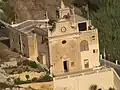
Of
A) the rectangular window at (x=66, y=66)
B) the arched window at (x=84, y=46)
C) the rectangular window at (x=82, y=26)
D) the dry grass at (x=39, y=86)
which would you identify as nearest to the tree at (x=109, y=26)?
the rectangular window at (x=82, y=26)

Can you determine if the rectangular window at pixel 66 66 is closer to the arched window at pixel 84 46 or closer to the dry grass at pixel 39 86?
the arched window at pixel 84 46

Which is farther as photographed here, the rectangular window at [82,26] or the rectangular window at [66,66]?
the rectangular window at [82,26]

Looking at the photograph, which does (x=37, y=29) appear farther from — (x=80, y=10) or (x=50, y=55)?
(x=80, y=10)

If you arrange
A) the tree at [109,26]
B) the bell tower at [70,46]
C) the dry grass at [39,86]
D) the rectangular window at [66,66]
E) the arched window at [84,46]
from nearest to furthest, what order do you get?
the dry grass at [39,86], the bell tower at [70,46], the rectangular window at [66,66], the arched window at [84,46], the tree at [109,26]

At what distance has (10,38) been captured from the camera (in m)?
47.7

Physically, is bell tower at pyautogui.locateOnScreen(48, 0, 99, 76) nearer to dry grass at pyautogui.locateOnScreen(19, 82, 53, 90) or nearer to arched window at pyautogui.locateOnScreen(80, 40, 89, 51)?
arched window at pyautogui.locateOnScreen(80, 40, 89, 51)

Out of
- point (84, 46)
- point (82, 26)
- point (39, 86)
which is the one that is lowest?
point (39, 86)

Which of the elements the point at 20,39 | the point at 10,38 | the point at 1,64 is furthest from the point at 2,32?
the point at 1,64

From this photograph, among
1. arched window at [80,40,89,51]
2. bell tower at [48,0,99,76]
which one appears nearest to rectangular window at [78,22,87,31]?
bell tower at [48,0,99,76]

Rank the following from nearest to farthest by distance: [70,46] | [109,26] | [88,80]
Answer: [88,80] < [70,46] < [109,26]

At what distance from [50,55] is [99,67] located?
4.98 metres

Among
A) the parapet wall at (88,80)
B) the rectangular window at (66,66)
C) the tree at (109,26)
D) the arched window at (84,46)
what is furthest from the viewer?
the tree at (109,26)

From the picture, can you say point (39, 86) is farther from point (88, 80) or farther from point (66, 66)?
point (66, 66)

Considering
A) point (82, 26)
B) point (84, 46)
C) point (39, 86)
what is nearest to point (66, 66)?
point (84, 46)
